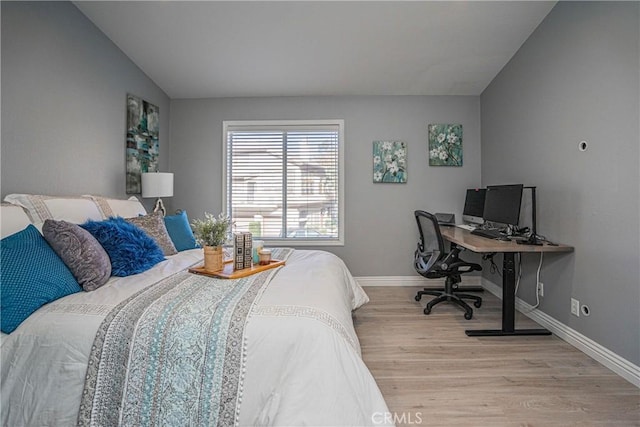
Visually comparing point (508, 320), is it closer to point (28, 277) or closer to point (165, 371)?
point (165, 371)

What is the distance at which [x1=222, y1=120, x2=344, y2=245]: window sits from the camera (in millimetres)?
4059

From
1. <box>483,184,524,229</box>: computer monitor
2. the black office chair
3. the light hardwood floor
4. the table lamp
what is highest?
the table lamp

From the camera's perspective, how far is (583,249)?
2311 mm

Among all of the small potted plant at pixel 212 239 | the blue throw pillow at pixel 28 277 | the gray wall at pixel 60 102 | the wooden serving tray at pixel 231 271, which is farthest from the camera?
the gray wall at pixel 60 102

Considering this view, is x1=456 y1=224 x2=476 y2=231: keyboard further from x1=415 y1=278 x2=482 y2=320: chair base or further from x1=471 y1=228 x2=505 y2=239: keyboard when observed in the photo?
x1=415 y1=278 x2=482 y2=320: chair base

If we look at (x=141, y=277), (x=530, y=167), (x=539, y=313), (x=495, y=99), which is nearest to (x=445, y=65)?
(x=495, y=99)

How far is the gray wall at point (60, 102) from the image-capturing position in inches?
79.0

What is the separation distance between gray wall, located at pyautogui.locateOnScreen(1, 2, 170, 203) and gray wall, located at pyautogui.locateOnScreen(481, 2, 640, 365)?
3843 mm

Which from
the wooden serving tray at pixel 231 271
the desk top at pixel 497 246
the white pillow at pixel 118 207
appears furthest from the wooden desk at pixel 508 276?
the white pillow at pixel 118 207

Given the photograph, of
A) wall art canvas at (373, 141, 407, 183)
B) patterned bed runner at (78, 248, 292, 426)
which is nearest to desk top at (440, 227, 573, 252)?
wall art canvas at (373, 141, 407, 183)

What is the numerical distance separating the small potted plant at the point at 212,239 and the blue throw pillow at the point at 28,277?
0.62 metres

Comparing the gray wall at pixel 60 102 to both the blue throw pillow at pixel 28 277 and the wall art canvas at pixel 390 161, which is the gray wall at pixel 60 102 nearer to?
the blue throw pillow at pixel 28 277

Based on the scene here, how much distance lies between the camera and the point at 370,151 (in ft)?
13.0

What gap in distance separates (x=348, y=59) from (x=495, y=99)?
1.76 m
